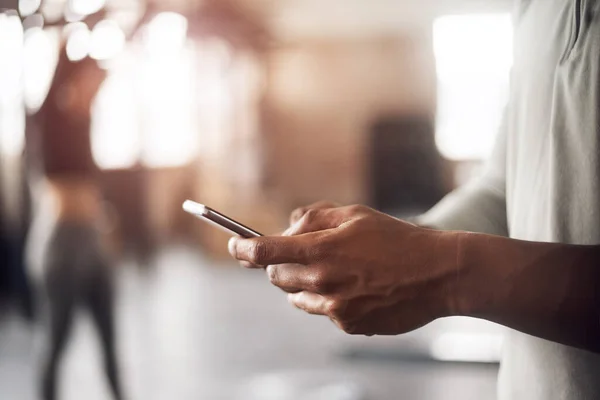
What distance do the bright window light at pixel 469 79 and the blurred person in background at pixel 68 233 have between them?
3089 mm

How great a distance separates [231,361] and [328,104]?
3.38m

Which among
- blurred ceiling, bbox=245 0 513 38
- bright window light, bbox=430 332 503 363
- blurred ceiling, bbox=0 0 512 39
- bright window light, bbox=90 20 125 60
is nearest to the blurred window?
bright window light, bbox=90 20 125 60

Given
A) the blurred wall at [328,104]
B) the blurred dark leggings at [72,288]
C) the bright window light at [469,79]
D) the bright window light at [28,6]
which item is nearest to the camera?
the blurred dark leggings at [72,288]

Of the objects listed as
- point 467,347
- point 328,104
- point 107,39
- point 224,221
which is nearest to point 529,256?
point 224,221

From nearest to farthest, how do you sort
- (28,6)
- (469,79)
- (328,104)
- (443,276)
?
(443,276)
(28,6)
(469,79)
(328,104)

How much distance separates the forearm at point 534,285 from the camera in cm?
42

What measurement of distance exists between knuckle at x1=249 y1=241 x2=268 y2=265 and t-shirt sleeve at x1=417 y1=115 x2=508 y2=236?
0.72 feet

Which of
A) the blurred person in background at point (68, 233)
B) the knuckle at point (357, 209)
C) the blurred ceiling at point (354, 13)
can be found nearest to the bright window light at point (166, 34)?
the blurred ceiling at point (354, 13)

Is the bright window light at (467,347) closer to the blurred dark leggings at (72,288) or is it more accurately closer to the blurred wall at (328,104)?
the blurred dark leggings at (72,288)

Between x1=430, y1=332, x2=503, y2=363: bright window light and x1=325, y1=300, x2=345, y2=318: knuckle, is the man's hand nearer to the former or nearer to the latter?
x1=325, y1=300, x2=345, y2=318: knuckle

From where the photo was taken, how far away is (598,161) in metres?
0.45

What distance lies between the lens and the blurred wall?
16.9 ft

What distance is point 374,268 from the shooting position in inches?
16.8

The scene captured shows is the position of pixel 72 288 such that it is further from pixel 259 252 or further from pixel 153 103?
pixel 153 103
